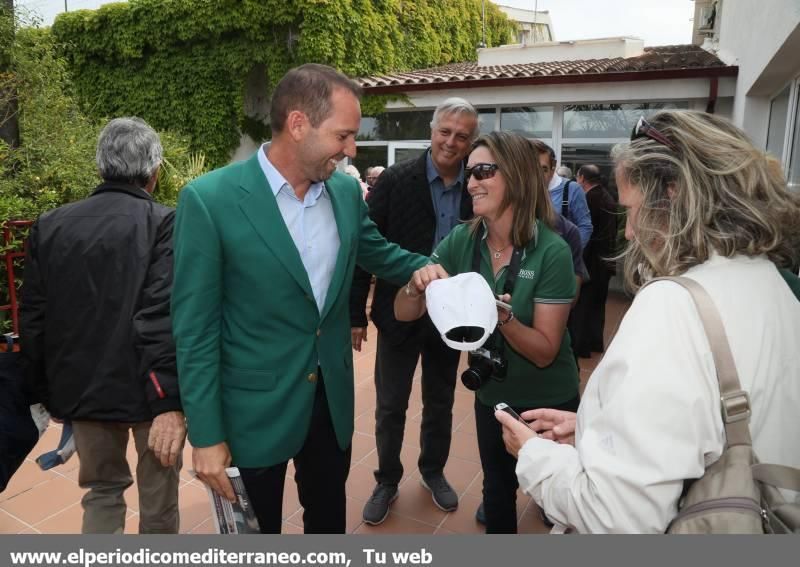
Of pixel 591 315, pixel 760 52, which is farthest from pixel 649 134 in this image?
pixel 591 315

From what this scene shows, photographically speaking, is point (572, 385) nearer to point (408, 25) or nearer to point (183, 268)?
point (183, 268)

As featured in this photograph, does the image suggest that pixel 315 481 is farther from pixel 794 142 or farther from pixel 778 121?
pixel 778 121

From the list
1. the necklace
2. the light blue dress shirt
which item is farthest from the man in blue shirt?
the necklace

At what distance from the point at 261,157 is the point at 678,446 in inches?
59.0

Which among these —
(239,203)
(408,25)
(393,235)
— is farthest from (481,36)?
(239,203)

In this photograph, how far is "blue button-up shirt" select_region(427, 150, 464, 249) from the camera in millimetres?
3098

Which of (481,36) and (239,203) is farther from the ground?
(481,36)

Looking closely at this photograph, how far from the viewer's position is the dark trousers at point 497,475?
7.56ft

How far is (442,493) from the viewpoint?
127 inches

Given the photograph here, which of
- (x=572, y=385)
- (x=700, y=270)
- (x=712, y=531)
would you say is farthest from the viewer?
(x=572, y=385)

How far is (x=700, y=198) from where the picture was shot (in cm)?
119

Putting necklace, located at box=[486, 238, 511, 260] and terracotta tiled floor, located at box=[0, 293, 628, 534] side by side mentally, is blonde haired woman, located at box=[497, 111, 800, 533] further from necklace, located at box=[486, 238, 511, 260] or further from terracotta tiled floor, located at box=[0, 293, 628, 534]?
terracotta tiled floor, located at box=[0, 293, 628, 534]

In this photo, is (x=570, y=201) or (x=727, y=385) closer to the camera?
(x=727, y=385)

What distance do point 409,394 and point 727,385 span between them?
228 cm
